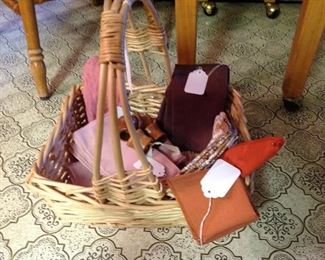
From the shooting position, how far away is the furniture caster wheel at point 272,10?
1.44 m

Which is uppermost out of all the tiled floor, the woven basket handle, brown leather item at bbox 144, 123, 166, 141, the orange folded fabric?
the woven basket handle

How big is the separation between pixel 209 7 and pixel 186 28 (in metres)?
0.60

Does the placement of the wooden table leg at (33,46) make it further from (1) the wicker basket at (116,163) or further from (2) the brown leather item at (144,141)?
(2) the brown leather item at (144,141)

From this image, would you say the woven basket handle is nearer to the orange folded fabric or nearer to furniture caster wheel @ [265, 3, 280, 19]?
the orange folded fabric

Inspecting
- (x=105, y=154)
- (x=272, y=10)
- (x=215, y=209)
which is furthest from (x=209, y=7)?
(x=215, y=209)

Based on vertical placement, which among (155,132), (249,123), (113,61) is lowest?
(249,123)

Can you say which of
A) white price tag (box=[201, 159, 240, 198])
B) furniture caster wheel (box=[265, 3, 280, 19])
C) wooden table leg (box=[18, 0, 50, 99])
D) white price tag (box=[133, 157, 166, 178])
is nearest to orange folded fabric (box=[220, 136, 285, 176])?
white price tag (box=[201, 159, 240, 198])

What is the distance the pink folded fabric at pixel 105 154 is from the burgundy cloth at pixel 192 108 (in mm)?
86

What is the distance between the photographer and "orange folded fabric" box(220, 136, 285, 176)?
Result: 60 cm

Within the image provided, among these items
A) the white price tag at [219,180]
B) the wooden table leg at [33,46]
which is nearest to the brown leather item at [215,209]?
the white price tag at [219,180]

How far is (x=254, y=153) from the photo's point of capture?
608 mm

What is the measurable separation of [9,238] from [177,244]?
0.36 meters

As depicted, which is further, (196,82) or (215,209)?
(196,82)

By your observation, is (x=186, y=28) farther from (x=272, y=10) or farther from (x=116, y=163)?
(x=272, y=10)
